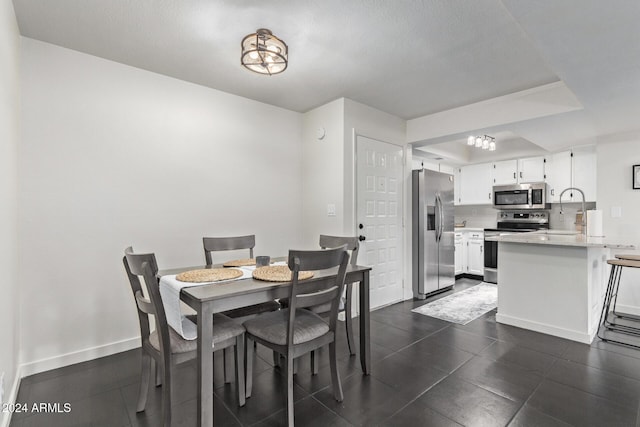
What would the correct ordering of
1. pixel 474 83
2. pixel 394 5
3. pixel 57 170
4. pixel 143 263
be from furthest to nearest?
1. pixel 474 83
2. pixel 57 170
3. pixel 394 5
4. pixel 143 263

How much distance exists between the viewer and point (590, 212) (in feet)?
10.3

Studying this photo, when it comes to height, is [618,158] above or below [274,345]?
above

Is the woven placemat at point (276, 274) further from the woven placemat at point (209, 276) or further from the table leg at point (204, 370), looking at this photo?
the table leg at point (204, 370)

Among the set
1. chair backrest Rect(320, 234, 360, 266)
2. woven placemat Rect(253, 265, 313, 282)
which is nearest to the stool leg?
chair backrest Rect(320, 234, 360, 266)

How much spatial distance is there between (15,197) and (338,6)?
2.54 m

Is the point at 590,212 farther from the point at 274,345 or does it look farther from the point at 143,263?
the point at 143,263

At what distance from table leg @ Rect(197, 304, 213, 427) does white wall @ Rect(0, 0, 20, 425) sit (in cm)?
106

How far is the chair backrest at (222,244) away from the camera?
2.65 m

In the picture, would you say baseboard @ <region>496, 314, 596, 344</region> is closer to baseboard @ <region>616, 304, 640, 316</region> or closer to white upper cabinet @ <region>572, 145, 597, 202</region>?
baseboard @ <region>616, 304, 640, 316</region>

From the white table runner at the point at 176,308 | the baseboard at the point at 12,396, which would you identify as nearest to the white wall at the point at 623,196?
the white table runner at the point at 176,308

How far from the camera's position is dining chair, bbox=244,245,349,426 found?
5.49 ft

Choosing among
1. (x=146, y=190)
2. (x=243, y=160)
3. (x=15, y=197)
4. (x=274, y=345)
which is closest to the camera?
(x=274, y=345)

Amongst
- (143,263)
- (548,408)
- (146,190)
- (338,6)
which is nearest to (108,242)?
(146,190)

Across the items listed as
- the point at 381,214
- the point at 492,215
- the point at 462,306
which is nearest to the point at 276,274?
the point at 381,214
